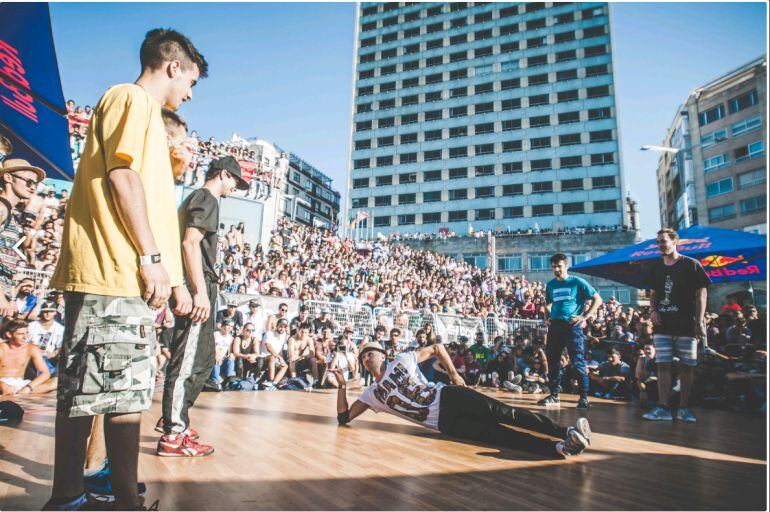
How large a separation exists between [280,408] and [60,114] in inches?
220

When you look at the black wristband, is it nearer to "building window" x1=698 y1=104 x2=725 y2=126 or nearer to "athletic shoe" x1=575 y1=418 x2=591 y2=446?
"athletic shoe" x1=575 y1=418 x2=591 y2=446

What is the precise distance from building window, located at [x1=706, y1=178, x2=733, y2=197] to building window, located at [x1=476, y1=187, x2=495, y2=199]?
21060mm

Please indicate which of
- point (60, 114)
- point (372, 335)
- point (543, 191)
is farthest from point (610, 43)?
point (60, 114)

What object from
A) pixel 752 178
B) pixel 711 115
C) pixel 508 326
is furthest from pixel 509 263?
pixel 711 115

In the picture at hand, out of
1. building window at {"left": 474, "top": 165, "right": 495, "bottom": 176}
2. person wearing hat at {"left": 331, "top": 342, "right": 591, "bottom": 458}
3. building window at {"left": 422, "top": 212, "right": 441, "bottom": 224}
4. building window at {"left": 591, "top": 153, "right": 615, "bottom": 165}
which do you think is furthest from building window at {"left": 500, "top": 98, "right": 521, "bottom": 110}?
person wearing hat at {"left": 331, "top": 342, "right": 591, "bottom": 458}

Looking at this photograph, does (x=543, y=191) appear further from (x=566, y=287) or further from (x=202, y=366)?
(x=202, y=366)

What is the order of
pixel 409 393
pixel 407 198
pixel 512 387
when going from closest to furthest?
1. pixel 409 393
2. pixel 512 387
3. pixel 407 198

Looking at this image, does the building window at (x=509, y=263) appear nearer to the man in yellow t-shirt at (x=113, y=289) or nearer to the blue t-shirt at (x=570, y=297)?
the blue t-shirt at (x=570, y=297)

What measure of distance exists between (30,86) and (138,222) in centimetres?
608

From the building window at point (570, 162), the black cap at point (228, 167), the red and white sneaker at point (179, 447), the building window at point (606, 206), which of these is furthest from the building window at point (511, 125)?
the red and white sneaker at point (179, 447)

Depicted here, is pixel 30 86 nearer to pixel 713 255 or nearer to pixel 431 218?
pixel 713 255

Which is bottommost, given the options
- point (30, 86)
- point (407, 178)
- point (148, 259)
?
point (148, 259)

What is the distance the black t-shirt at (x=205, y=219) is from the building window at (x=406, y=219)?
4557 centimetres

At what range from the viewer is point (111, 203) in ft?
5.48
